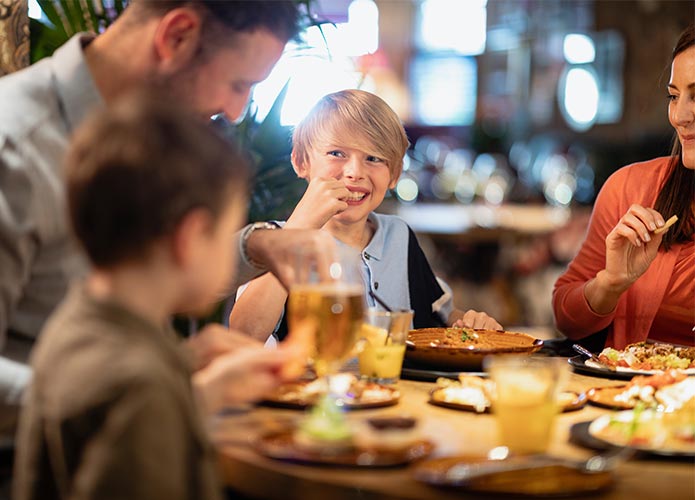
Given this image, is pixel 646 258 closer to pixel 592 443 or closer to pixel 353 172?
pixel 353 172

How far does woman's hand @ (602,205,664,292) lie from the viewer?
2191 millimetres

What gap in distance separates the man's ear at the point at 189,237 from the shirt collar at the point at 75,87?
52 cm

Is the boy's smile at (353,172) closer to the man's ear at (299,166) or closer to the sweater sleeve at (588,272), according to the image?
the man's ear at (299,166)

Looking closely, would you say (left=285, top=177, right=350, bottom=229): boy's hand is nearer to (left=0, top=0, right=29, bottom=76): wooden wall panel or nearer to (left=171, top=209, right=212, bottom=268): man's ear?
(left=0, top=0, right=29, bottom=76): wooden wall panel

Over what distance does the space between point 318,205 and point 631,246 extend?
74 centimetres

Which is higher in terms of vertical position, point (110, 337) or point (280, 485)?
point (110, 337)

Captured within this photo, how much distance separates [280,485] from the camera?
1.17m

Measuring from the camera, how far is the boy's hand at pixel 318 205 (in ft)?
6.82

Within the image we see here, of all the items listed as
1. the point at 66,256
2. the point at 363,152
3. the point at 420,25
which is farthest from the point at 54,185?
the point at 420,25

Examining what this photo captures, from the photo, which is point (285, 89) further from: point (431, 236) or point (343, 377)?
point (431, 236)

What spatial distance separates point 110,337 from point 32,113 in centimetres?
58

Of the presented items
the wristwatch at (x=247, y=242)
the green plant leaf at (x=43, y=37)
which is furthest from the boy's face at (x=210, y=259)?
the green plant leaf at (x=43, y=37)

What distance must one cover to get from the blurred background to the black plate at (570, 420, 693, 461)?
159 cm

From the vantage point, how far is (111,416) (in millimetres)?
1011
